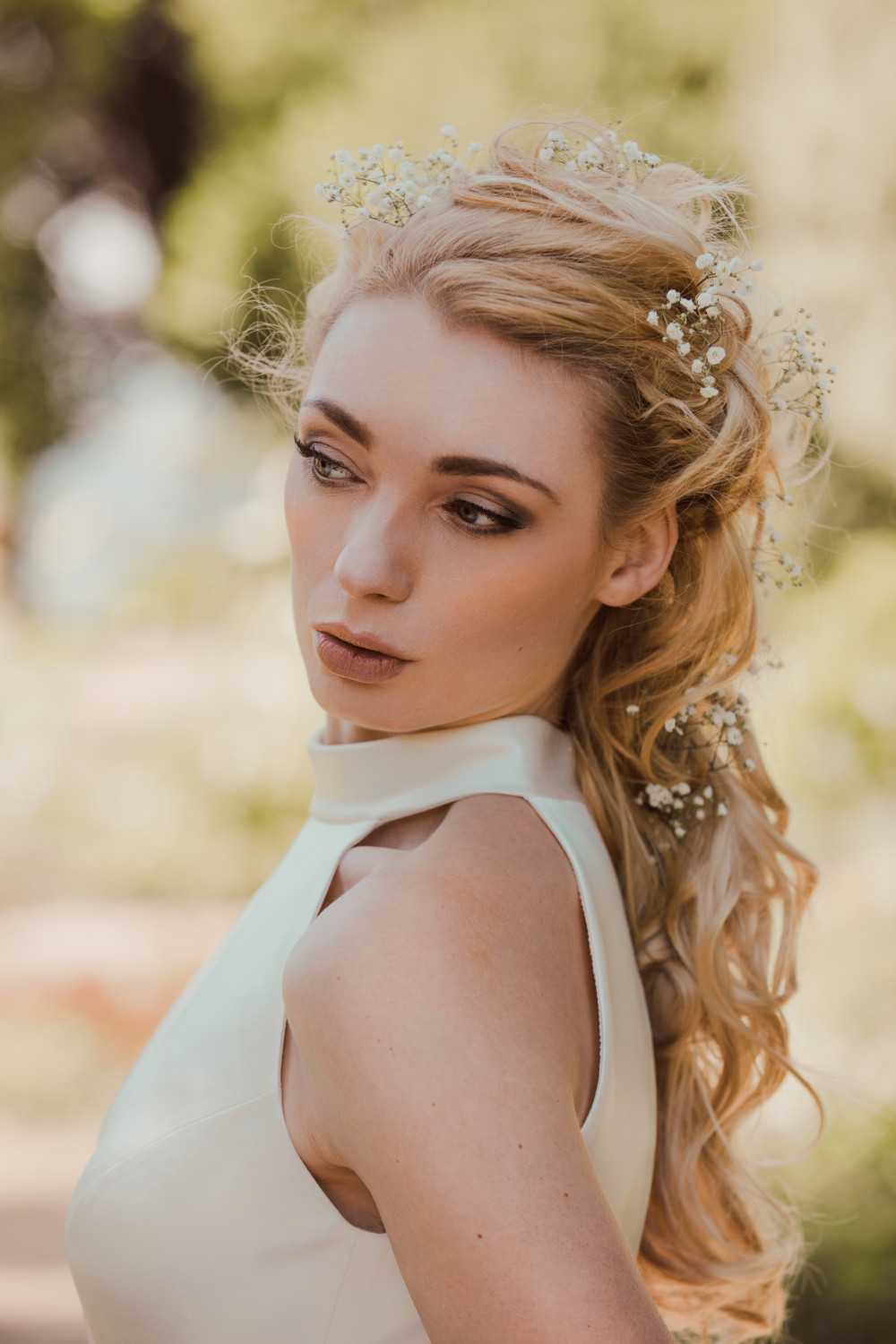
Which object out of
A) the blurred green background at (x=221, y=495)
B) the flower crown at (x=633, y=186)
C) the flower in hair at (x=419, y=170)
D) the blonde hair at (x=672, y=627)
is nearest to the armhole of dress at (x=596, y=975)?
the blonde hair at (x=672, y=627)

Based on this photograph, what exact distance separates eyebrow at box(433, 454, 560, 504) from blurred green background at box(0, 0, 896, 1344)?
Answer: 1134 mm

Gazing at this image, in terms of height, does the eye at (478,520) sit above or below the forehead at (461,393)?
below

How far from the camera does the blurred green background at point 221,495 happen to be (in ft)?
17.2

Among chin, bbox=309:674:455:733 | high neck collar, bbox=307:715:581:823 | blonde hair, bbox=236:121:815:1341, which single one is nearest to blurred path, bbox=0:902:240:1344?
blonde hair, bbox=236:121:815:1341

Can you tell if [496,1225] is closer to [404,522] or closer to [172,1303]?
[172,1303]

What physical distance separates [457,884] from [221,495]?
31.0 feet

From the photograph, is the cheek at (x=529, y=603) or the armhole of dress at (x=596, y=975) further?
the cheek at (x=529, y=603)

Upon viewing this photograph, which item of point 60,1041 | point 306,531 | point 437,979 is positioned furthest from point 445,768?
point 60,1041

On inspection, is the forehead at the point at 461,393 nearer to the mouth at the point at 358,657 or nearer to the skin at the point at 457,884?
the skin at the point at 457,884

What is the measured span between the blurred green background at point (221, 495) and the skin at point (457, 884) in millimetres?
1065

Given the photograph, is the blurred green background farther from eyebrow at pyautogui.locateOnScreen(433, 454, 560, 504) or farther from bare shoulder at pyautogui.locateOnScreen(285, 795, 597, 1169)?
bare shoulder at pyautogui.locateOnScreen(285, 795, 597, 1169)

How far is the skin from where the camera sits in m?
1.01

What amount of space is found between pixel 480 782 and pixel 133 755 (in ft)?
23.7

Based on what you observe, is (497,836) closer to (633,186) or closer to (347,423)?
(347,423)
